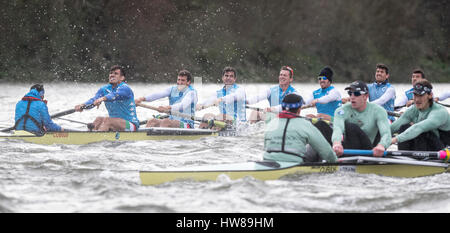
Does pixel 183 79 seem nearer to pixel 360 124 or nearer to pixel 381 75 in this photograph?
pixel 381 75

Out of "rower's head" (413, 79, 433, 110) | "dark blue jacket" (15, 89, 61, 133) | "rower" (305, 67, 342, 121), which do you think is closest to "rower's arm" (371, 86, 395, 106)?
"rower" (305, 67, 342, 121)

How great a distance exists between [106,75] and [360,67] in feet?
57.9

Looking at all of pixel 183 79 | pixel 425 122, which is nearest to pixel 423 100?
pixel 425 122

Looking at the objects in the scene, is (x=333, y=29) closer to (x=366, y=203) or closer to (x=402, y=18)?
(x=402, y=18)

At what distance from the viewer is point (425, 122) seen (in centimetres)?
846

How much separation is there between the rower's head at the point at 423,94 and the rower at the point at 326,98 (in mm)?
3408

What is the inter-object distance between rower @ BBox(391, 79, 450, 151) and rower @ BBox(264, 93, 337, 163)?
1429 millimetres

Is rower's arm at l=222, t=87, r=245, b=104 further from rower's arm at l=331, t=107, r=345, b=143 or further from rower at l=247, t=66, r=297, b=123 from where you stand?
rower's arm at l=331, t=107, r=345, b=143

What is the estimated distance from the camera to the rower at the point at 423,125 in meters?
8.49

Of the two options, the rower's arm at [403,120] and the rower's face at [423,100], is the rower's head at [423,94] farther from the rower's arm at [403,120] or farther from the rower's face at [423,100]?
the rower's arm at [403,120]

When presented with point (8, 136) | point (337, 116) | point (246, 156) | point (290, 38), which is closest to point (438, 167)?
point (337, 116)

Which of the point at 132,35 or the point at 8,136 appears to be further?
the point at 132,35

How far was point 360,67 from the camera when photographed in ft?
130

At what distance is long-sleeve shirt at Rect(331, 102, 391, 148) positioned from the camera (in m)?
8.16
